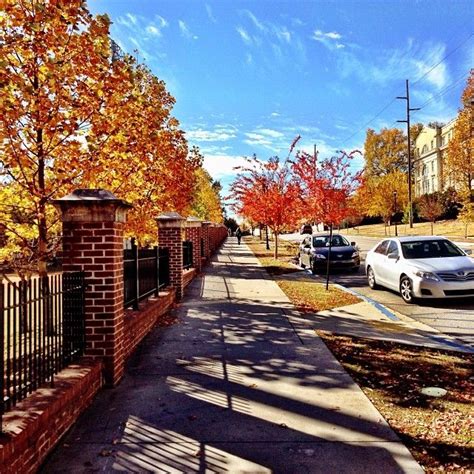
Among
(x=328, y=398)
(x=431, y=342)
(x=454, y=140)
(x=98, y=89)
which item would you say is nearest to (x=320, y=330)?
(x=431, y=342)

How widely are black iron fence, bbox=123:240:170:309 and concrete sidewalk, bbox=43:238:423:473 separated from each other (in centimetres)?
83

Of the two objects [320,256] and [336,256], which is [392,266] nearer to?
[336,256]

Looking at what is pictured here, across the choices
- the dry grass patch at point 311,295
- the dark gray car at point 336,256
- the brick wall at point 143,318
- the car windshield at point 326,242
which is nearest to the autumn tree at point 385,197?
the car windshield at point 326,242

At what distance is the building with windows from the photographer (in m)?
68.6

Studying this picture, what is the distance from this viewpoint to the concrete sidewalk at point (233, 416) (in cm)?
344

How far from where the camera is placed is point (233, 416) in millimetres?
4273

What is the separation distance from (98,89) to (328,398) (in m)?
5.41

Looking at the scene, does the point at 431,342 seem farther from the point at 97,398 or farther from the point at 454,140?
the point at 454,140

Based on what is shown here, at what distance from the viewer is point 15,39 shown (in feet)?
18.8

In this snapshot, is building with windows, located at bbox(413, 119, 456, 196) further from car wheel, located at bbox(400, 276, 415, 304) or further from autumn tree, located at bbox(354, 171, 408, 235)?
car wheel, located at bbox(400, 276, 415, 304)

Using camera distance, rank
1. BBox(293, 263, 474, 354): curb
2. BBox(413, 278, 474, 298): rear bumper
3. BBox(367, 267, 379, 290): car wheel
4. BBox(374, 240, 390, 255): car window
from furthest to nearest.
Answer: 1. BBox(367, 267, 379, 290): car wheel
2. BBox(374, 240, 390, 255): car window
3. BBox(413, 278, 474, 298): rear bumper
4. BBox(293, 263, 474, 354): curb

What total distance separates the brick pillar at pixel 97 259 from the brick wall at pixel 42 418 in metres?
0.40

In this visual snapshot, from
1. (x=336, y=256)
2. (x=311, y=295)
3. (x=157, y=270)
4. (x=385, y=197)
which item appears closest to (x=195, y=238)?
(x=336, y=256)

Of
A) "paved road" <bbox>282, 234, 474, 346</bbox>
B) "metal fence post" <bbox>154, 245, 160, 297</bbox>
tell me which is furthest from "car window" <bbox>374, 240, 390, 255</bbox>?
"metal fence post" <bbox>154, 245, 160, 297</bbox>
